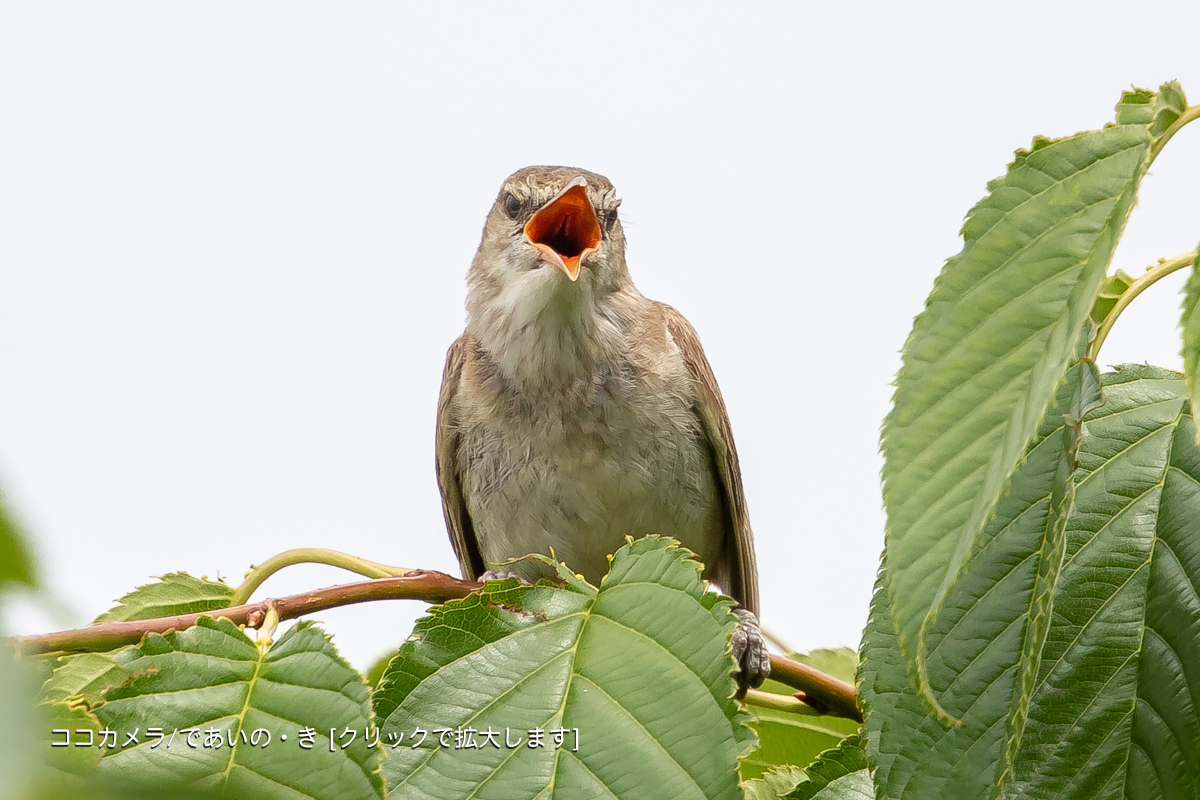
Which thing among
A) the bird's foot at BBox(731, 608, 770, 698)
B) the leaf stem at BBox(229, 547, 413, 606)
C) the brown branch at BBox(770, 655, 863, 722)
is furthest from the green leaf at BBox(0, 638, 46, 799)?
the bird's foot at BBox(731, 608, 770, 698)

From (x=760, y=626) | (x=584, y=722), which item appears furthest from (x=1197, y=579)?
(x=760, y=626)

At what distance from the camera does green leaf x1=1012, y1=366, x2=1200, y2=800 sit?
1.69 metres

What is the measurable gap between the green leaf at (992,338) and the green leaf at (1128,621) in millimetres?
411

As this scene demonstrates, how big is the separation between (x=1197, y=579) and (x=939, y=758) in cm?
51

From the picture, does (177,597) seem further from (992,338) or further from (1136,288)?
(1136,288)

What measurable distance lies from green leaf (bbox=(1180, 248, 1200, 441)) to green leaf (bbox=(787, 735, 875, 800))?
986mm

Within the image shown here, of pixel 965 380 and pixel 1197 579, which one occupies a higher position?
pixel 965 380

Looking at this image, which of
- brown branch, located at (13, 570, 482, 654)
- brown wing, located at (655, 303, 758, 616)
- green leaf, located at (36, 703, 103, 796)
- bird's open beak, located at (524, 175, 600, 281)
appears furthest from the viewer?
brown wing, located at (655, 303, 758, 616)

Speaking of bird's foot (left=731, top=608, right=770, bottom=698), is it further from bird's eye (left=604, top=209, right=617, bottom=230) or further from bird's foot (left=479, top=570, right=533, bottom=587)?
bird's eye (left=604, top=209, right=617, bottom=230)

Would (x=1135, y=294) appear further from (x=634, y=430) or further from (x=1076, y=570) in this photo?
(x=634, y=430)

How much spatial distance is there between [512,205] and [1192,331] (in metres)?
3.19

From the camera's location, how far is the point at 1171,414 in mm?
1869

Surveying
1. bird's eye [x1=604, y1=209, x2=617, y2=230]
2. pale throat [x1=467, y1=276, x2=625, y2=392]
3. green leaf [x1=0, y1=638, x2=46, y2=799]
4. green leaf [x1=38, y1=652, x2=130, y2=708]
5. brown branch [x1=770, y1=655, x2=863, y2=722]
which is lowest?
brown branch [x1=770, y1=655, x2=863, y2=722]

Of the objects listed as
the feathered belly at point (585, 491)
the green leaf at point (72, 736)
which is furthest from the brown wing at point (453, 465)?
the green leaf at point (72, 736)
